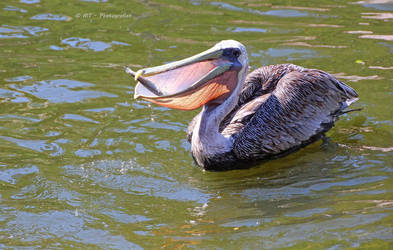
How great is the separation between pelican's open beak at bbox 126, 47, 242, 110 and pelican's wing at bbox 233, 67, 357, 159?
1.59 feet

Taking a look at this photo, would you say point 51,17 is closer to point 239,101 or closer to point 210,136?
point 239,101

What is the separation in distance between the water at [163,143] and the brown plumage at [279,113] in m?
0.18

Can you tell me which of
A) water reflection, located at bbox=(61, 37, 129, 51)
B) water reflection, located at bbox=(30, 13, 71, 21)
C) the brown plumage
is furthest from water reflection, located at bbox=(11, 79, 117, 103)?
water reflection, located at bbox=(30, 13, 71, 21)

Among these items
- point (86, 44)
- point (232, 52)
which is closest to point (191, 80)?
point (232, 52)

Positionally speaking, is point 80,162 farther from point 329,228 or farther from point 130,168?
point 329,228

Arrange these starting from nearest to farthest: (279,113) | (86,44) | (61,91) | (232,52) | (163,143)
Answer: (232,52)
(279,113)
(163,143)
(61,91)
(86,44)

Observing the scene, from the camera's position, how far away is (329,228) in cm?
491

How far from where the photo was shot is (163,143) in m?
6.86

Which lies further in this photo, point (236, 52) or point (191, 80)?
point (236, 52)

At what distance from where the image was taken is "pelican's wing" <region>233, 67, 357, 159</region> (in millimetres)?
6371

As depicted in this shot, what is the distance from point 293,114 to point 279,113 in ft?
0.65

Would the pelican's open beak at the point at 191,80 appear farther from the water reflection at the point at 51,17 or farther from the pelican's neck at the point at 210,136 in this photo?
the water reflection at the point at 51,17

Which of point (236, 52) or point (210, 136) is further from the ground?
point (236, 52)

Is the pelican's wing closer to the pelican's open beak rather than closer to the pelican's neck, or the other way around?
the pelican's neck
